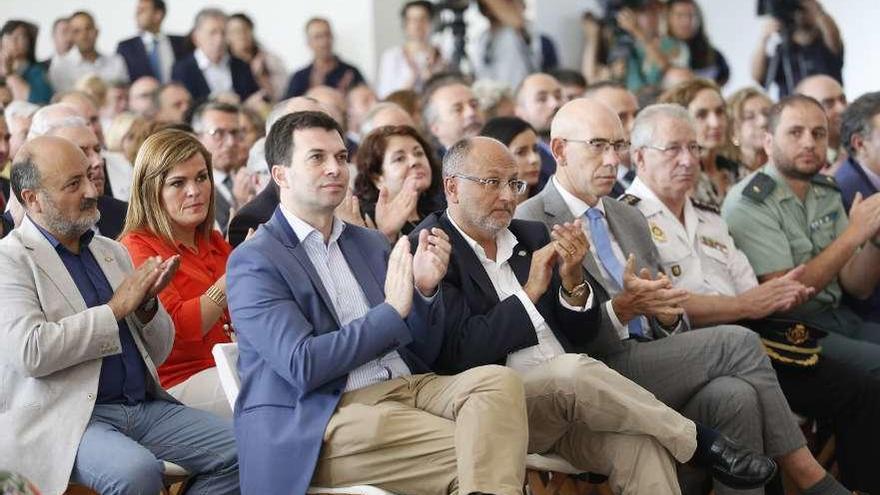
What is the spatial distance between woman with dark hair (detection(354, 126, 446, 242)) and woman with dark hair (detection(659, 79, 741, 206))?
5.03 feet

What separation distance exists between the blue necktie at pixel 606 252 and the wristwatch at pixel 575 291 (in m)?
0.48

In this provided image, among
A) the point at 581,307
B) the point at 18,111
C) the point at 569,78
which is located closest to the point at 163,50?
the point at 569,78

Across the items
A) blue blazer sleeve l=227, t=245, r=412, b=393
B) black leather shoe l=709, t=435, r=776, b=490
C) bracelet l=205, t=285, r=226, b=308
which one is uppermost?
blue blazer sleeve l=227, t=245, r=412, b=393

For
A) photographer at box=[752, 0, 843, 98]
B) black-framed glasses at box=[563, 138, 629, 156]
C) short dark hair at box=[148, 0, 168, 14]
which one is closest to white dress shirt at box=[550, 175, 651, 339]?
black-framed glasses at box=[563, 138, 629, 156]

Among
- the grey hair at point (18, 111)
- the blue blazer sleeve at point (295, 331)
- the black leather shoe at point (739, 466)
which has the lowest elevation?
the black leather shoe at point (739, 466)

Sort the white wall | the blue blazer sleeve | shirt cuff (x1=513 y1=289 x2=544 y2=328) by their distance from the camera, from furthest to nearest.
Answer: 1. the white wall
2. shirt cuff (x1=513 y1=289 x2=544 y2=328)
3. the blue blazer sleeve

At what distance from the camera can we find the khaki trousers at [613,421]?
10.2 feet

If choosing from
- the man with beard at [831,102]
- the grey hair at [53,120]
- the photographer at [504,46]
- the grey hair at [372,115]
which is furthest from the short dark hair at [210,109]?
the photographer at [504,46]

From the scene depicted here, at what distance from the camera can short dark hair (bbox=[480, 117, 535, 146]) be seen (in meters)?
4.72

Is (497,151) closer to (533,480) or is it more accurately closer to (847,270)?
(533,480)

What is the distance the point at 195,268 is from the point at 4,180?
4.10 ft

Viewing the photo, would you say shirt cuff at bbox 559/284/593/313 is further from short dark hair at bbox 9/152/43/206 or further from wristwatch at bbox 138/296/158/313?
short dark hair at bbox 9/152/43/206

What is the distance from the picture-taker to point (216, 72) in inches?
309

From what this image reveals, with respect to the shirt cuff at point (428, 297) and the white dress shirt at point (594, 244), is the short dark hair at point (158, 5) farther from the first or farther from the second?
the shirt cuff at point (428, 297)
